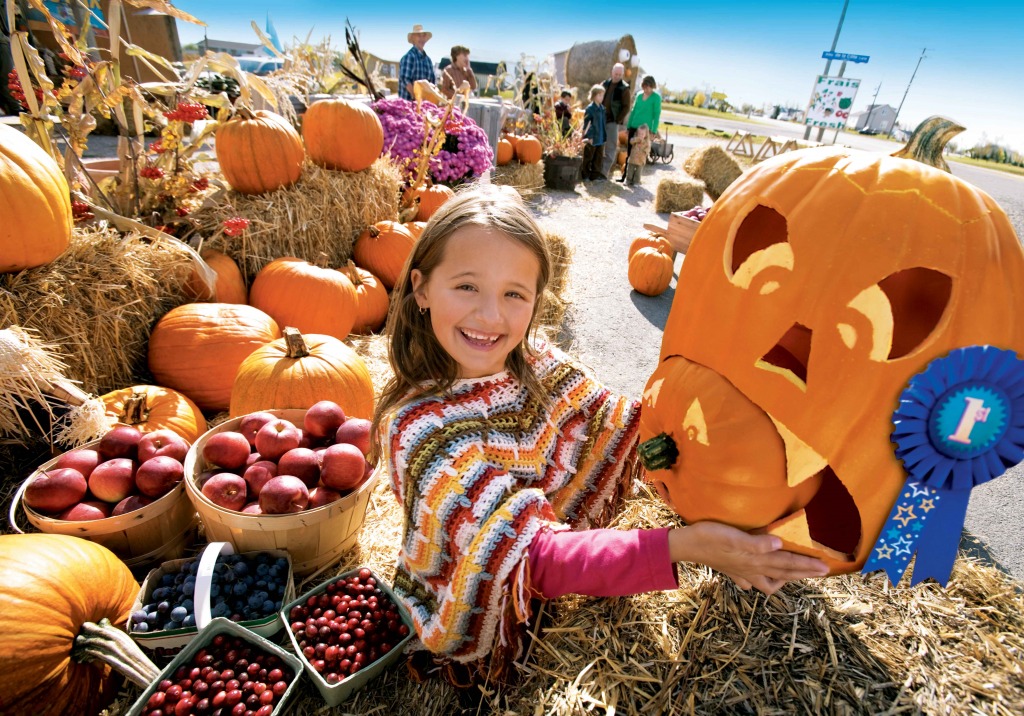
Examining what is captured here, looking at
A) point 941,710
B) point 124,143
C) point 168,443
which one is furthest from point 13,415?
point 941,710

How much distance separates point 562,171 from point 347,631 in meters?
10.7

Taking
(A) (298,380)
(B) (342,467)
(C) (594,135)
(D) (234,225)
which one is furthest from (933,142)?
(C) (594,135)

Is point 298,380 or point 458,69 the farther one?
point 458,69

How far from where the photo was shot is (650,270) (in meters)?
5.72

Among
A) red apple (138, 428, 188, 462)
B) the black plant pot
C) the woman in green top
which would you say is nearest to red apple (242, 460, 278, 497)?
red apple (138, 428, 188, 462)

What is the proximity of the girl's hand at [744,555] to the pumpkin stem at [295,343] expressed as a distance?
2216 mm

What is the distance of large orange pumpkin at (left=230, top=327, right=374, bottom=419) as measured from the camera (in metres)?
2.70

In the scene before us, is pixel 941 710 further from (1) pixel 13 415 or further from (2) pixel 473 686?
(1) pixel 13 415

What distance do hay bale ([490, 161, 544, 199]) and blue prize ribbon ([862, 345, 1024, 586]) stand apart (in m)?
8.89

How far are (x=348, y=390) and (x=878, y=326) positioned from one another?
246cm

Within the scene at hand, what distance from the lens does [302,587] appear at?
87.0 inches

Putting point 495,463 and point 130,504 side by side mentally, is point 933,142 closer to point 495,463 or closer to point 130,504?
point 495,463

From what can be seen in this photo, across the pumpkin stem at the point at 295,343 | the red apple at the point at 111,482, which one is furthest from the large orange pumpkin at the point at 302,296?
the red apple at the point at 111,482

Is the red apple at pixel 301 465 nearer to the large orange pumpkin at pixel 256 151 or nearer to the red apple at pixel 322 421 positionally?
the red apple at pixel 322 421
